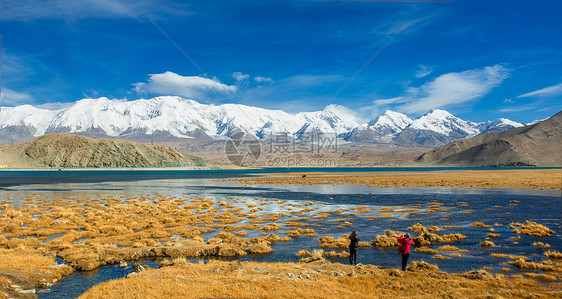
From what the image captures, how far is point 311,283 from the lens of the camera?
1625 cm

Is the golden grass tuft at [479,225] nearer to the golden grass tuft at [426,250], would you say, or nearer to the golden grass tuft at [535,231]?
the golden grass tuft at [535,231]

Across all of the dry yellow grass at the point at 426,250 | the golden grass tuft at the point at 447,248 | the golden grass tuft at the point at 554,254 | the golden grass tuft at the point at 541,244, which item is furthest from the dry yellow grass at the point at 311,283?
the golden grass tuft at the point at 541,244

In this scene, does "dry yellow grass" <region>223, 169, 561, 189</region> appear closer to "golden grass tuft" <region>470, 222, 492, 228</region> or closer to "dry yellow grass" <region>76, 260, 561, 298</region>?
"golden grass tuft" <region>470, 222, 492, 228</region>

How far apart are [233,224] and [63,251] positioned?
15.9m

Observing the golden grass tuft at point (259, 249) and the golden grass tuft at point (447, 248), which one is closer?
the golden grass tuft at point (447, 248)

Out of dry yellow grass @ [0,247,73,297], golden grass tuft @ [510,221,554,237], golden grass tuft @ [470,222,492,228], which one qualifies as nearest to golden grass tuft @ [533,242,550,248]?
golden grass tuft @ [510,221,554,237]

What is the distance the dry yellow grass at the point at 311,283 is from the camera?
1491 cm

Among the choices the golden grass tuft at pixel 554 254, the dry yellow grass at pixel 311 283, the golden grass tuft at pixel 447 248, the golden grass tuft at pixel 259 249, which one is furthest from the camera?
the golden grass tuft at pixel 259 249

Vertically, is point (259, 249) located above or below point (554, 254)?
below

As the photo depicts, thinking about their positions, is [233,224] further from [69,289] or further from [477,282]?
[477,282]

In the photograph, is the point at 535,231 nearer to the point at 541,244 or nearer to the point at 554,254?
the point at 541,244

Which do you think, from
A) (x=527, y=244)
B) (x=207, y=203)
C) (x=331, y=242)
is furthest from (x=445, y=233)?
(x=207, y=203)

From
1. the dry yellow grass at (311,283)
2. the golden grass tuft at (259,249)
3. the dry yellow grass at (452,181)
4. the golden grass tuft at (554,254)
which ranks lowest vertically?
the golden grass tuft at (259,249)

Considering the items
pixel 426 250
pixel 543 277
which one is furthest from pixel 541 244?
pixel 543 277
